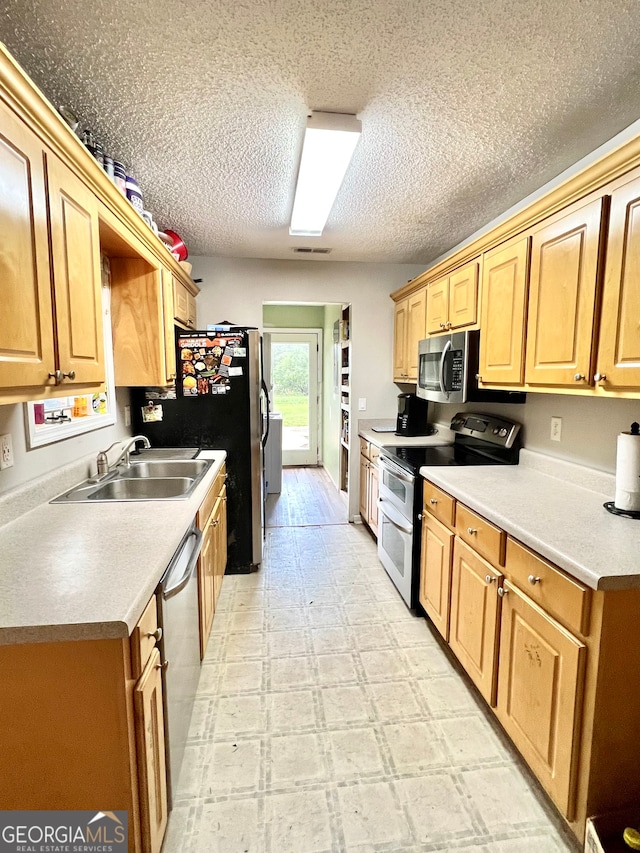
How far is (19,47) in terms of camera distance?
4.32ft

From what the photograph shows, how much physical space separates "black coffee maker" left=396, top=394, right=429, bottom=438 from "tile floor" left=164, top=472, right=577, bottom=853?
1.52m

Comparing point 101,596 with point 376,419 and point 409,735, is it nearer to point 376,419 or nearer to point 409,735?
point 409,735

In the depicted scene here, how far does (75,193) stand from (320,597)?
8.01ft

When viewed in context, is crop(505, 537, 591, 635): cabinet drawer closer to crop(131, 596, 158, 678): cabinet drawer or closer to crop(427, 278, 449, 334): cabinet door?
crop(131, 596, 158, 678): cabinet drawer

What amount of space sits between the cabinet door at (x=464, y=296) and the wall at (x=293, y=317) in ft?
11.5

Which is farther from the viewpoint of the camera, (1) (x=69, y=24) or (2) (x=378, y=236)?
(2) (x=378, y=236)

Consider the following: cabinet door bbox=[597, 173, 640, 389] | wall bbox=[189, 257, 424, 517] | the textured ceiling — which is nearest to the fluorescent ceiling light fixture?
the textured ceiling

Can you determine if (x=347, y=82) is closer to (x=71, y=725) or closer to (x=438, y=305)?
(x=438, y=305)

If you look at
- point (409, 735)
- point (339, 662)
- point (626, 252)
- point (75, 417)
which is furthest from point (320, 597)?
point (626, 252)

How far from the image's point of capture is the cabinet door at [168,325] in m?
2.48

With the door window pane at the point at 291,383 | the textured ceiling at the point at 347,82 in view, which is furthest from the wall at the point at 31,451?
the door window pane at the point at 291,383

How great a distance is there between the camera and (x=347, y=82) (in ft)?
4.80

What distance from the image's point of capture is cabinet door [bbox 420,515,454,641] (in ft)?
6.80

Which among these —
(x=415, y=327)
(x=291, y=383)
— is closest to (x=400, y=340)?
(x=415, y=327)
